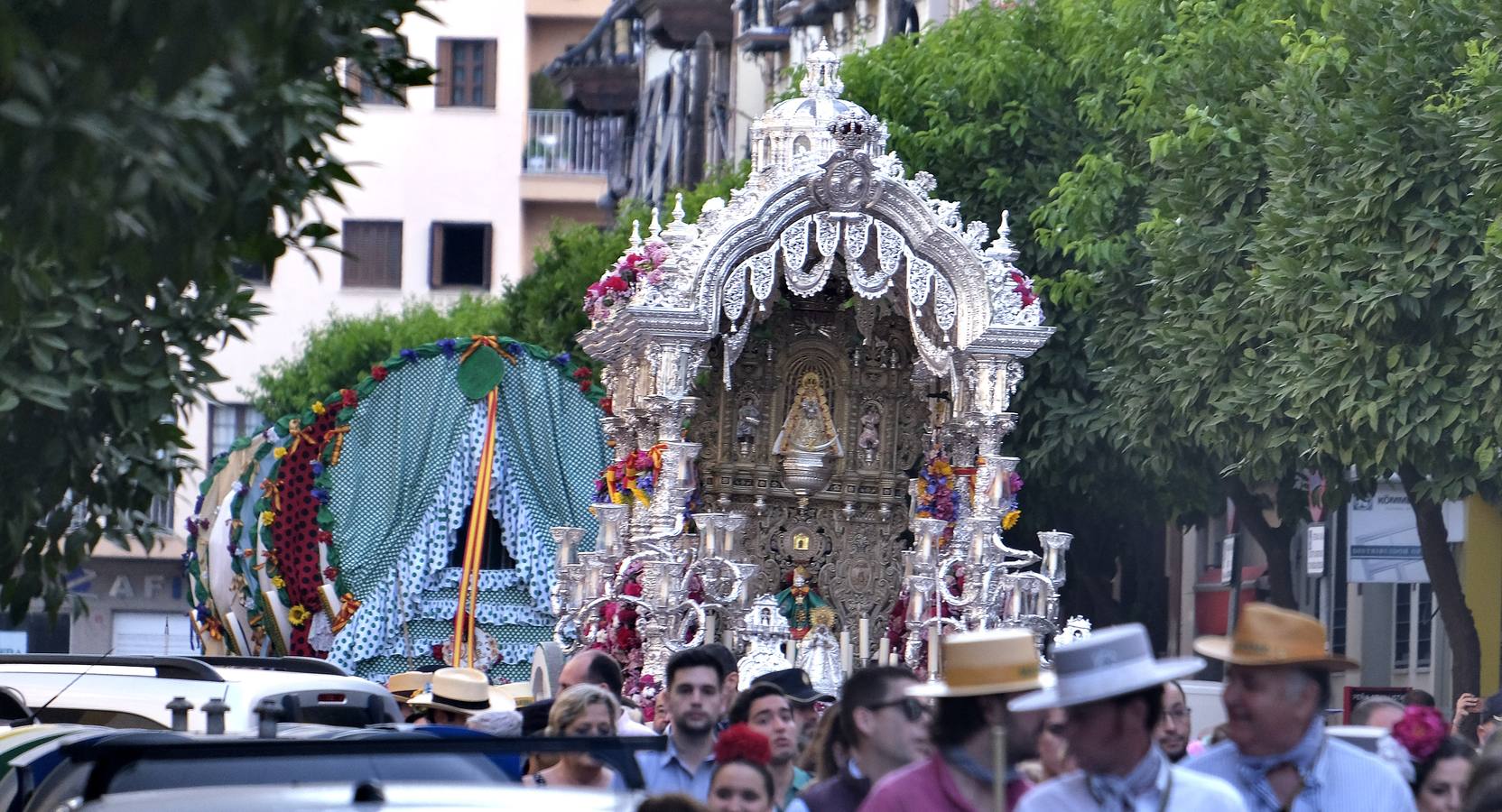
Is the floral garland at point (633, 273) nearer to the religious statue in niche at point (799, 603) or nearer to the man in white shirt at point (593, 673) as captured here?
the religious statue in niche at point (799, 603)

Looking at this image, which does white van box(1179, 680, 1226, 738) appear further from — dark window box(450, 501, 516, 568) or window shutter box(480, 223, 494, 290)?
window shutter box(480, 223, 494, 290)

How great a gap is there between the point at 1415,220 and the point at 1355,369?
122cm

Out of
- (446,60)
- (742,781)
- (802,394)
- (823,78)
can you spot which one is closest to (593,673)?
(742,781)

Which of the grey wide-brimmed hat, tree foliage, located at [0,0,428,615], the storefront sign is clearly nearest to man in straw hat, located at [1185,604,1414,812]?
the grey wide-brimmed hat

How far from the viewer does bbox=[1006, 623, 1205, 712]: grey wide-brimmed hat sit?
567 centimetres

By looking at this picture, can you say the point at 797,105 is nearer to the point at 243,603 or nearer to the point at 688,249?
the point at 688,249

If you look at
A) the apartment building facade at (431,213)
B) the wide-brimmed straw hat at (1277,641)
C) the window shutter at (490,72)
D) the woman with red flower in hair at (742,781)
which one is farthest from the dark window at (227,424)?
the wide-brimmed straw hat at (1277,641)

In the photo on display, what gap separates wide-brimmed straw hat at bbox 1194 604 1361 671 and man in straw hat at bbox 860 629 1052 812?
46cm

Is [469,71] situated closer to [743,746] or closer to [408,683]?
[408,683]

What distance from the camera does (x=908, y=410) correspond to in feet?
67.4

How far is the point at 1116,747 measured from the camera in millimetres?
5668

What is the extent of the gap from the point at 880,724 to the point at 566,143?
165 ft

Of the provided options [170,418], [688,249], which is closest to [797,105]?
[688,249]

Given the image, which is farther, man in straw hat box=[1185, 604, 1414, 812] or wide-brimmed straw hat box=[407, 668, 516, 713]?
wide-brimmed straw hat box=[407, 668, 516, 713]
